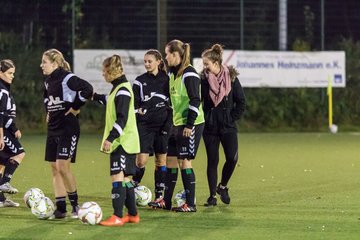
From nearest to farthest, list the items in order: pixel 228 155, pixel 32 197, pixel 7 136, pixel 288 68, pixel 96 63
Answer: pixel 32 197 → pixel 228 155 → pixel 7 136 → pixel 96 63 → pixel 288 68

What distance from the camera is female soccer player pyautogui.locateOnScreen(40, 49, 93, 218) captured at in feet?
27.9

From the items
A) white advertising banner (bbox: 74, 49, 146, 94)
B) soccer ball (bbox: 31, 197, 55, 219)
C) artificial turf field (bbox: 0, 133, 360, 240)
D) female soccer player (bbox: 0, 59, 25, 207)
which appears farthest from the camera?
white advertising banner (bbox: 74, 49, 146, 94)

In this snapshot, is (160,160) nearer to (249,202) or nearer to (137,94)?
(137,94)

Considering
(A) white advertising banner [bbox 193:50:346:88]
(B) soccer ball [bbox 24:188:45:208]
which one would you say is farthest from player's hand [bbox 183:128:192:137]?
(A) white advertising banner [bbox 193:50:346:88]

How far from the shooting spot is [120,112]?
796 centimetres

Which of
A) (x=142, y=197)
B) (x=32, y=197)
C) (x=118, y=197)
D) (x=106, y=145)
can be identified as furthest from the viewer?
(x=142, y=197)

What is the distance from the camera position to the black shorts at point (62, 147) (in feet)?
27.8

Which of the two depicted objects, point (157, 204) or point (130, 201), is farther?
point (157, 204)

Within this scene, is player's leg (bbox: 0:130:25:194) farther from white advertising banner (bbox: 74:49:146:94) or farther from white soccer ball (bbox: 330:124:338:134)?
white soccer ball (bbox: 330:124:338:134)

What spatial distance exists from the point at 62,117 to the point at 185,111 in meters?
1.26

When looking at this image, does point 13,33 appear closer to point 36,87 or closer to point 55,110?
point 36,87

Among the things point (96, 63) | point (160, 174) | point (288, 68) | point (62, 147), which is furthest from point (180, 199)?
point (288, 68)

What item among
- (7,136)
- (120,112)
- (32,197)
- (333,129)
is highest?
(120,112)

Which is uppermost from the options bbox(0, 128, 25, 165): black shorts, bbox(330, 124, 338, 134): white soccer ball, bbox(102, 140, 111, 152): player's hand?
bbox(102, 140, 111, 152): player's hand
